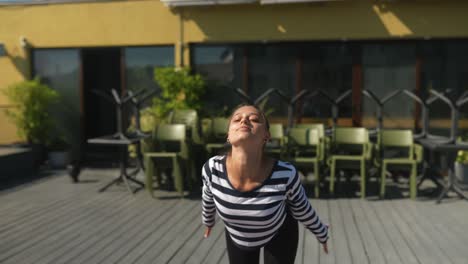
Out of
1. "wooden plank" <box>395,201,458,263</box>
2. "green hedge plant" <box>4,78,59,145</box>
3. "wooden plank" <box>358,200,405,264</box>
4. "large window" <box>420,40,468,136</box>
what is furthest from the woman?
"green hedge plant" <box>4,78,59,145</box>

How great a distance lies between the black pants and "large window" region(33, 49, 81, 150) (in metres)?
7.54

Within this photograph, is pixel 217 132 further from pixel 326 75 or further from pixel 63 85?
pixel 63 85

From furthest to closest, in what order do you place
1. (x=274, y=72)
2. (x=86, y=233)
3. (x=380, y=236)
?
(x=274, y=72) → (x=86, y=233) → (x=380, y=236)

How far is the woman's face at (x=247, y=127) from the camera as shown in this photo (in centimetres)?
183

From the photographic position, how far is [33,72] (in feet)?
28.9

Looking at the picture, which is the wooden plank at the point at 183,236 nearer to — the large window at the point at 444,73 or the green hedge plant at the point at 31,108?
the green hedge plant at the point at 31,108

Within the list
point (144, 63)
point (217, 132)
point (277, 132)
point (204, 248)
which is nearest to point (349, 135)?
point (277, 132)

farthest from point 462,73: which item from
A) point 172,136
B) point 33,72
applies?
point 33,72

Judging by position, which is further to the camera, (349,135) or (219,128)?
(219,128)

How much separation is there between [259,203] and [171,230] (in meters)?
2.85

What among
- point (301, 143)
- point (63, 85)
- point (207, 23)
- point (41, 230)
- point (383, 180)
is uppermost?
point (207, 23)

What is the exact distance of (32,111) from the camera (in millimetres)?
7980

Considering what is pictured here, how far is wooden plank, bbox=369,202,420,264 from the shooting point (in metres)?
3.72

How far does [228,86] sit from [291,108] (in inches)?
64.8
